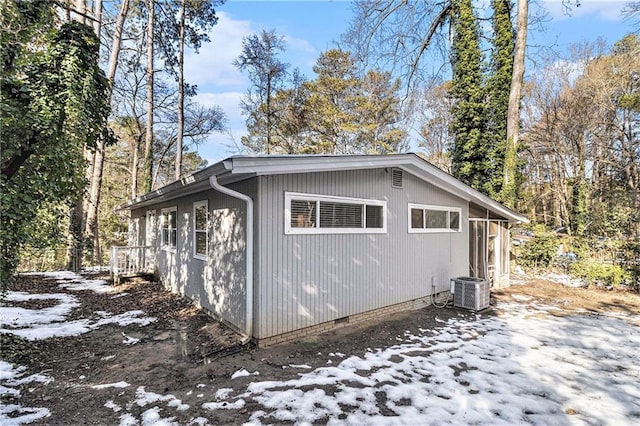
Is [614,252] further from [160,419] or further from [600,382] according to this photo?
[160,419]

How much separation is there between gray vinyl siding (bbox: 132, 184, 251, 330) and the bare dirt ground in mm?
336

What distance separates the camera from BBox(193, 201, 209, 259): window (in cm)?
582

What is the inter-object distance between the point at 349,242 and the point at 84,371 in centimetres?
384

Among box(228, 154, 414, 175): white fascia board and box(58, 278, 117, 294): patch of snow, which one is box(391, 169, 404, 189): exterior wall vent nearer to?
box(228, 154, 414, 175): white fascia board

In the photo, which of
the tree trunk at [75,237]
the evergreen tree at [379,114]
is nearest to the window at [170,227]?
the tree trunk at [75,237]

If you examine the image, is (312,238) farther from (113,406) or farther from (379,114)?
(379,114)

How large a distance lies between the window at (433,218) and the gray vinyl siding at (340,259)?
0.14 m

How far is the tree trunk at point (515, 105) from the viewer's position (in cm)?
1083

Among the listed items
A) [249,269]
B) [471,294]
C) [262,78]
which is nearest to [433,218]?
[471,294]

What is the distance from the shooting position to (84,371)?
3.58 meters

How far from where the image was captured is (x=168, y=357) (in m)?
3.99

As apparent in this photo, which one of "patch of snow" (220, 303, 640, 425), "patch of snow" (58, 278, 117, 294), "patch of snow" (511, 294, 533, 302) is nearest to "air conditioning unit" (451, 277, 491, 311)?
"patch of snow" (511, 294, 533, 302)

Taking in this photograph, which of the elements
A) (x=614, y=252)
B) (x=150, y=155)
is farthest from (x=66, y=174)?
(x=614, y=252)

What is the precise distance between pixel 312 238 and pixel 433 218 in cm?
357
